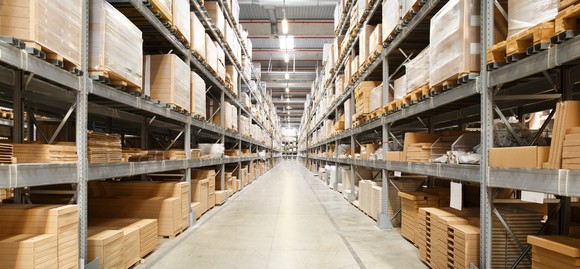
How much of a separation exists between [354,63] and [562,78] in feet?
20.1

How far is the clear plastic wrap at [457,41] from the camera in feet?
12.3

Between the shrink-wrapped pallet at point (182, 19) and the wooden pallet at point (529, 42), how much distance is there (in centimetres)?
486

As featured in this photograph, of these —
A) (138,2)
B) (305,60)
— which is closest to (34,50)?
(138,2)

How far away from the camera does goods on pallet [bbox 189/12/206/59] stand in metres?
7.03

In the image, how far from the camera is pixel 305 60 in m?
25.3

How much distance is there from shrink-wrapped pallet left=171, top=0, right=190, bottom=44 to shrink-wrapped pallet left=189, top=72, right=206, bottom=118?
80cm

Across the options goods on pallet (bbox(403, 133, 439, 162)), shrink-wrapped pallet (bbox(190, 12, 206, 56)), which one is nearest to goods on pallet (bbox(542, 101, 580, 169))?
goods on pallet (bbox(403, 133, 439, 162))

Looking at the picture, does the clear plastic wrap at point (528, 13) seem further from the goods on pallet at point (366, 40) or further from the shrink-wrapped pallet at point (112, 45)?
the goods on pallet at point (366, 40)

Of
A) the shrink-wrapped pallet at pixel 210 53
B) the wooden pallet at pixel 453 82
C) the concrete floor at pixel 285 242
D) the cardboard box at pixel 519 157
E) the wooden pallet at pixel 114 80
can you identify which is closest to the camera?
the cardboard box at pixel 519 157

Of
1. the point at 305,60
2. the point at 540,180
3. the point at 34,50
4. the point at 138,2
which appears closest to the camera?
the point at 540,180

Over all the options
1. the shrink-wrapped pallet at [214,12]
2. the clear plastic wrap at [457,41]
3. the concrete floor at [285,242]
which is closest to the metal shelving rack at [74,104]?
the concrete floor at [285,242]

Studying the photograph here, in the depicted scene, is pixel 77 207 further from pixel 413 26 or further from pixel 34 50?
pixel 413 26

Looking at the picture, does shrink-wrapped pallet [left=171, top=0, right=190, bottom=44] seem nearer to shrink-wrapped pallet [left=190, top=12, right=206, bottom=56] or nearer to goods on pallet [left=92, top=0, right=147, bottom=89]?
shrink-wrapped pallet [left=190, top=12, right=206, bottom=56]

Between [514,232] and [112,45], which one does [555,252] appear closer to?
[514,232]
